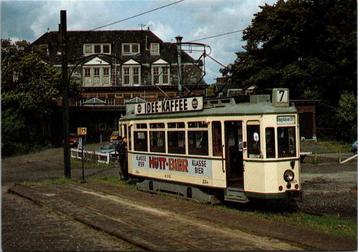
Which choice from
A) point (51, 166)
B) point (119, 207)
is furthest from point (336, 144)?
point (51, 166)

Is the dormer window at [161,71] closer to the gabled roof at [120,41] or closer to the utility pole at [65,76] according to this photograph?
the gabled roof at [120,41]

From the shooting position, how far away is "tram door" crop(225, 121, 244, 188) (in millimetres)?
14164

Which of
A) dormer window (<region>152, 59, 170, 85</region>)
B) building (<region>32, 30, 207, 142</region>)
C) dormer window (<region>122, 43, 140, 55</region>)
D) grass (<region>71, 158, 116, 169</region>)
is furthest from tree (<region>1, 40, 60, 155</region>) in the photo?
dormer window (<region>122, 43, 140, 55</region>)

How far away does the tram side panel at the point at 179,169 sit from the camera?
1454 cm

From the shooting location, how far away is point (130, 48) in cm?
6594

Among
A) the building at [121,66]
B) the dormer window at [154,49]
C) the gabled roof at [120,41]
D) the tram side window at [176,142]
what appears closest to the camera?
the tram side window at [176,142]

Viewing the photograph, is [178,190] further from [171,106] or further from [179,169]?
[171,106]

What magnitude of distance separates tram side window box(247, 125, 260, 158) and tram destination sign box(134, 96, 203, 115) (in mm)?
2031

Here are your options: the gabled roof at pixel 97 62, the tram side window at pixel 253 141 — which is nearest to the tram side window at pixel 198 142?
the tram side window at pixel 253 141

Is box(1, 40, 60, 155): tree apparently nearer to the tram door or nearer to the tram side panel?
the tram side panel

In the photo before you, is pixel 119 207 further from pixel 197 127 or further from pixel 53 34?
pixel 53 34

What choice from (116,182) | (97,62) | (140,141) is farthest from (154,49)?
(140,141)

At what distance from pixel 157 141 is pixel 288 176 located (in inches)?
216

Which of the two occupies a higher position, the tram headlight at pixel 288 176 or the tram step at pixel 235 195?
the tram headlight at pixel 288 176
